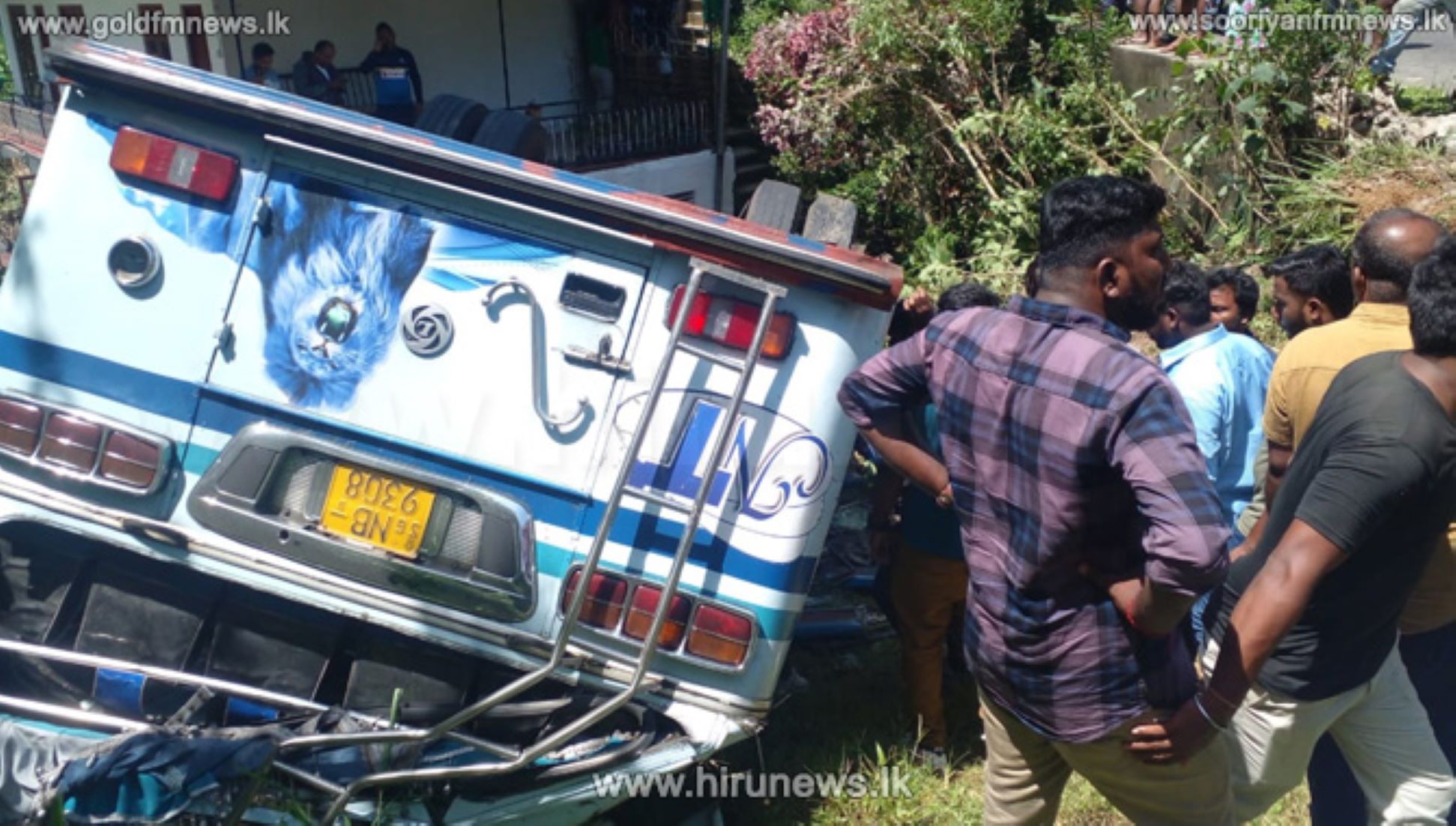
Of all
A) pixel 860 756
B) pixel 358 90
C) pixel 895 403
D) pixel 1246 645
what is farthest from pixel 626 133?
pixel 1246 645

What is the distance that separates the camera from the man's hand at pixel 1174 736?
2463 millimetres

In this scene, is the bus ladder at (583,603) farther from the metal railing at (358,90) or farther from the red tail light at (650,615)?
the metal railing at (358,90)

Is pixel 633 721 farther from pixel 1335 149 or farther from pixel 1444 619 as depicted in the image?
pixel 1335 149

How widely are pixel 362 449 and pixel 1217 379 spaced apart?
2675 mm

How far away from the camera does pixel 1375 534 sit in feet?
8.96

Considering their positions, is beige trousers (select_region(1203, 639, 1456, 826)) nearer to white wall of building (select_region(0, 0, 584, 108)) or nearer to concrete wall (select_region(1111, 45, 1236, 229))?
concrete wall (select_region(1111, 45, 1236, 229))

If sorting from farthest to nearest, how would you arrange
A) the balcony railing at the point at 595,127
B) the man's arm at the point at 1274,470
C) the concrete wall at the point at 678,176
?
the concrete wall at the point at 678,176
the balcony railing at the point at 595,127
the man's arm at the point at 1274,470

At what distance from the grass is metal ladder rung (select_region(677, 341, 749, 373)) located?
147 cm

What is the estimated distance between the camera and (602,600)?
3359 mm

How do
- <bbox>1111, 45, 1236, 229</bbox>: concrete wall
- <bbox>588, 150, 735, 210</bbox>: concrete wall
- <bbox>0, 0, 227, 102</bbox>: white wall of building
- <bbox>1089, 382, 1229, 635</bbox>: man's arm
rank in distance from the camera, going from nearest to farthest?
<bbox>1089, 382, 1229, 635</bbox>: man's arm
<bbox>1111, 45, 1236, 229</bbox>: concrete wall
<bbox>0, 0, 227, 102</bbox>: white wall of building
<bbox>588, 150, 735, 210</bbox>: concrete wall

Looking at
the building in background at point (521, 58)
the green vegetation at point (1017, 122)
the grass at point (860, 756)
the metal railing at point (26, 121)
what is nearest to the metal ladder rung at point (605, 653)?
the grass at point (860, 756)

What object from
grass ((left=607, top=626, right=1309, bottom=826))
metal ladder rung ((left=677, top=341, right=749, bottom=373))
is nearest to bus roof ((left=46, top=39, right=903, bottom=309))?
metal ladder rung ((left=677, top=341, right=749, bottom=373))

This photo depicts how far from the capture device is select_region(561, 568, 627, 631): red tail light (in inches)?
132

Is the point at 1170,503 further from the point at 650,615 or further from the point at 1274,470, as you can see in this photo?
the point at 650,615
